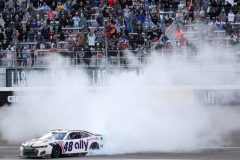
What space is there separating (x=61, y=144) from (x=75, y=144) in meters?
0.62

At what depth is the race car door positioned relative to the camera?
71.9ft

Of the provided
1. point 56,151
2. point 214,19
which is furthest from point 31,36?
point 56,151

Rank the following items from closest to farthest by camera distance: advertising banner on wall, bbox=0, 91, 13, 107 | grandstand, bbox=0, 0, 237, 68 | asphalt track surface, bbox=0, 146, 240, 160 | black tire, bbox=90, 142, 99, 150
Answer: asphalt track surface, bbox=0, 146, 240, 160
black tire, bbox=90, 142, 99, 150
grandstand, bbox=0, 0, 237, 68
advertising banner on wall, bbox=0, 91, 13, 107

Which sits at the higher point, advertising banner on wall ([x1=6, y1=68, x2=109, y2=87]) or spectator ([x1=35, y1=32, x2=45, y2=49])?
spectator ([x1=35, y1=32, x2=45, y2=49])

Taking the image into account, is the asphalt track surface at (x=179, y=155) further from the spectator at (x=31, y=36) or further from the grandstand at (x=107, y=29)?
the spectator at (x=31, y=36)

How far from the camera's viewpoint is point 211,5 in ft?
99.7

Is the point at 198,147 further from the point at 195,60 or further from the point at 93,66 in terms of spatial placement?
the point at 93,66

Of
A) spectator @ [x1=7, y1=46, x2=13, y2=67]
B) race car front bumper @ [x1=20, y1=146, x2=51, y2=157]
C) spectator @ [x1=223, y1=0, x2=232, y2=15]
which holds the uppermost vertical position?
spectator @ [x1=223, y1=0, x2=232, y2=15]

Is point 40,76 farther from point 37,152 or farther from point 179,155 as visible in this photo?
point 179,155

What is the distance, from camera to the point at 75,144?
2217cm

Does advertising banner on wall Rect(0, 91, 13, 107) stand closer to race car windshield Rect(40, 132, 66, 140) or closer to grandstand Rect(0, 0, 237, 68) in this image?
grandstand Rect(0, 0, 237, 68)

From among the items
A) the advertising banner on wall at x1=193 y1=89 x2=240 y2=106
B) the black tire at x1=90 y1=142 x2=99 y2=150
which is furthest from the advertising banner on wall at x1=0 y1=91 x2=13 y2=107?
the advertising banner on wall at x1=193 y1=89 x2=240 y2=106

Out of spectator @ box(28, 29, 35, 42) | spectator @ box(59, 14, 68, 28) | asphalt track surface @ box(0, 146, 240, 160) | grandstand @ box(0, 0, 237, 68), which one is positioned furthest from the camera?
spectator @ box(59, 14, 68, 28)

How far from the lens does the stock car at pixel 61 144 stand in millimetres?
21234
